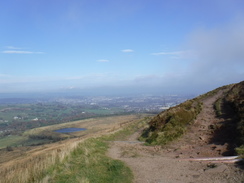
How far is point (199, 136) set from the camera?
44.3 feet

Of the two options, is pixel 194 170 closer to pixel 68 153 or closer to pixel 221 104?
pixel 68 153

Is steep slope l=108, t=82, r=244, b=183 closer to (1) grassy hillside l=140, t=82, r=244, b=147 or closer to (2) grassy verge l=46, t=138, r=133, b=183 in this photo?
(1) grassy hillside l=140, t=82, r=244, b=147

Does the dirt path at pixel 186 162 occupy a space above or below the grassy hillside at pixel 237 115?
below

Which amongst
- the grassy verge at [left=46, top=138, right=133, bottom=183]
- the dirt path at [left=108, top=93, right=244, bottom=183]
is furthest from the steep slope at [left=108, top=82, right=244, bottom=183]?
the grassy verge at [left=46, top=138, right=133, bottom=183]

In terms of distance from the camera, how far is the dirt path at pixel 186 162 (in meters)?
7.03

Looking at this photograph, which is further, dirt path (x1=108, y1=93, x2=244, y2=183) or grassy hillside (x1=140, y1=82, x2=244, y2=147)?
grassy hillside (x1=140, y1=82, x2=244, y2=147)

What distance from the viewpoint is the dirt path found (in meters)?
7.03

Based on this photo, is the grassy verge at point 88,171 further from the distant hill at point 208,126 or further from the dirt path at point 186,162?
the distant hill at point 208,126

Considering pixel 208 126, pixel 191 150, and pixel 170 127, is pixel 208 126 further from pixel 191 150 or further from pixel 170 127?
pixel 191 150

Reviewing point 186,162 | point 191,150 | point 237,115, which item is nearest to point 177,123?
point 237,115

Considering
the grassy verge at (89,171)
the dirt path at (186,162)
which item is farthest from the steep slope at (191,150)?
the grassy verge at (89,171)

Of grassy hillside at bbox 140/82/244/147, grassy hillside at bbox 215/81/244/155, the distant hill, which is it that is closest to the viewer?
grassy hillside at bbox 215/81/244/155

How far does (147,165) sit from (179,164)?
1.28 meters

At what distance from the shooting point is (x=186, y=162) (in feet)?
29.8
